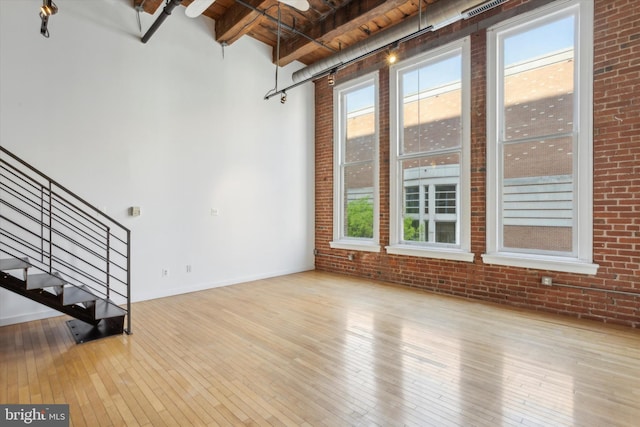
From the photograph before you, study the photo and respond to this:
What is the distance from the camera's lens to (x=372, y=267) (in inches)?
232

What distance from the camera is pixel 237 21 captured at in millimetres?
4816

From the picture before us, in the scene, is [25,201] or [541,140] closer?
[25,201]

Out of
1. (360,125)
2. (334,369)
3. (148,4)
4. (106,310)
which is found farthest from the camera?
(360,125)

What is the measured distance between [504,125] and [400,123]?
1669 millimetres

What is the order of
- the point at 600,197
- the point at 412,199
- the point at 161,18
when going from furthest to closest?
1. the point at 412,199
2. the point at 161,18
3. the point at 600,197

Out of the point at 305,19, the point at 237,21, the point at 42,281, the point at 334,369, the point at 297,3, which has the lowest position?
the point at 334,369

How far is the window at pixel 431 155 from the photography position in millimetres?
4750

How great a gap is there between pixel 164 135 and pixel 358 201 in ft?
11.8

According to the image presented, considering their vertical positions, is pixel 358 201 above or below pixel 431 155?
below

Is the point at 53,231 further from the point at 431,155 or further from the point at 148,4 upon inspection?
the point at 431,155

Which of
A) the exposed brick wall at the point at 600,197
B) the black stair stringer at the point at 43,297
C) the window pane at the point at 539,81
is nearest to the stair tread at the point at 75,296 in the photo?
the black stair stringer at the point at 43,297

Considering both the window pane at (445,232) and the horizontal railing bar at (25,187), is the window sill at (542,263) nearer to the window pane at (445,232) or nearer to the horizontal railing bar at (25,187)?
the window pane at (445,232)

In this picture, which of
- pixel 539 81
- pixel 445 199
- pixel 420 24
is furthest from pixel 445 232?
pixel 420 24

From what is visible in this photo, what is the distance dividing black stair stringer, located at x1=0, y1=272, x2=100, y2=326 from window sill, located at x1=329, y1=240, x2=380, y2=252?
4162 mm
